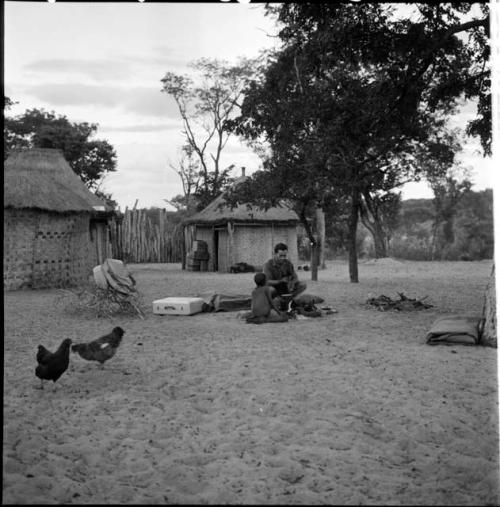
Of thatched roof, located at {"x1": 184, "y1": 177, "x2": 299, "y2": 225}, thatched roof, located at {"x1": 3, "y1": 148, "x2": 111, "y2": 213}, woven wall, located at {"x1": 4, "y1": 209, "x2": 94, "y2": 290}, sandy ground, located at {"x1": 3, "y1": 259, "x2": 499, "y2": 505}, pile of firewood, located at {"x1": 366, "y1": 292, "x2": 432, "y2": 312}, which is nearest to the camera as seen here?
sandy ground, located at {"x1": 3, "y1": 259, "x2": 499, "y2": 505}

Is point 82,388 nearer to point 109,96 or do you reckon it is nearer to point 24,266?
point 109,96

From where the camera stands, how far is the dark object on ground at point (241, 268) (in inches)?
697

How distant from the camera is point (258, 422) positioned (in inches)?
140

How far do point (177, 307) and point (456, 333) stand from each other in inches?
155

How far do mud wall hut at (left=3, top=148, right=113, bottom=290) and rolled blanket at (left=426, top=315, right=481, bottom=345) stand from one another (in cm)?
843

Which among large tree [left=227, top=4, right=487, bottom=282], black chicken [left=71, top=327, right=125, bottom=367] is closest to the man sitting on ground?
large tree [left=227, top=4, right=487, bottom=282]

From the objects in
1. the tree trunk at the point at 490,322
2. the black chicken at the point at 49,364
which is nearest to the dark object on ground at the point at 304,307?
the tree trunk at the point at 490,322

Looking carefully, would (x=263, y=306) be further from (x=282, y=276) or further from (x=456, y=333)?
(x=456, y=333)

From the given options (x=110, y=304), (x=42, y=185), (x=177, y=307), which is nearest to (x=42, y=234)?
(x=42, y=185)

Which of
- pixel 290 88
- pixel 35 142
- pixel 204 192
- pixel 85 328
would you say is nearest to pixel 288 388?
pixel 85 328

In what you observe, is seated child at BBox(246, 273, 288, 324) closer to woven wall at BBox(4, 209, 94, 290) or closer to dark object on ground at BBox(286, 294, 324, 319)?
dark object on ground at BBox(286, 294, 324, 319)

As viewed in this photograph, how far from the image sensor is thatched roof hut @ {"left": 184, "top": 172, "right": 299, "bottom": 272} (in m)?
Result: 18.3

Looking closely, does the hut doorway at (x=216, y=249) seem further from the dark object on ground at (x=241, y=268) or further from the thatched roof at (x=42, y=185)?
the thatched roof at (x=42, y=185)

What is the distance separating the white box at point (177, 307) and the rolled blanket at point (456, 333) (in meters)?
3.51
